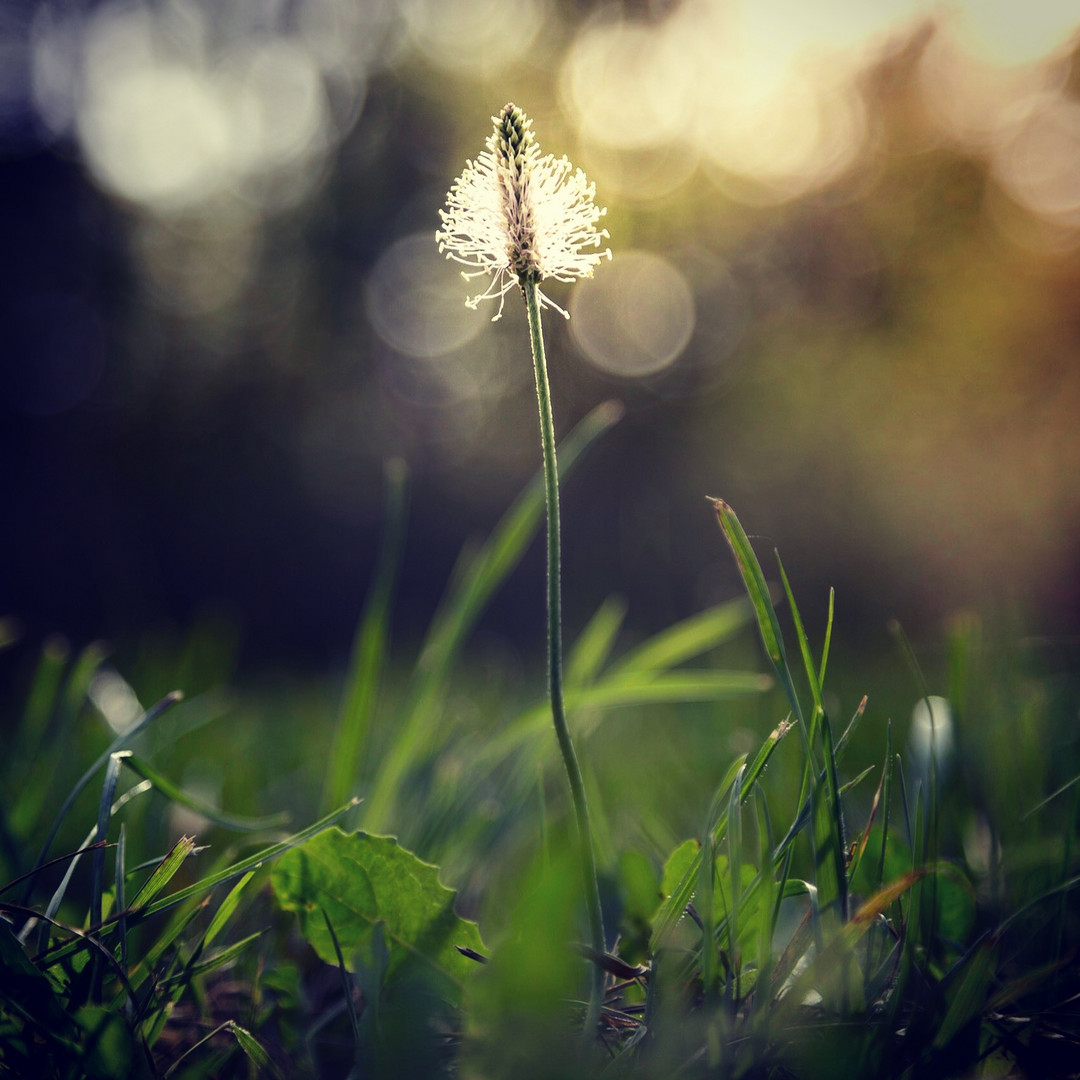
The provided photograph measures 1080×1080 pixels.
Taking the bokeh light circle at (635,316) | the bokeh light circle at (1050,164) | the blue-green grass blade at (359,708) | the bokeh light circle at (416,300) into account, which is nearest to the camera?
the blue-green grass blade at (359,708)

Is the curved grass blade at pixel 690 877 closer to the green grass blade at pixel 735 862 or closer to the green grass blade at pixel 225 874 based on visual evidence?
the green grass blade at pixel 735 862

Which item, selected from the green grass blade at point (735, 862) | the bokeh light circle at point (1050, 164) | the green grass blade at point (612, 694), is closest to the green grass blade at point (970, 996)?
the green grass blade at point (735, 862)

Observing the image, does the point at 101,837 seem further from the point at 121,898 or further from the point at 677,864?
the point at 677,864

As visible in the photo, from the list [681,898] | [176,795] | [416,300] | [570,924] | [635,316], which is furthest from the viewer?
[416,300]

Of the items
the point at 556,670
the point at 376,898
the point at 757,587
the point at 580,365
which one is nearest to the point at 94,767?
the point at 376,898

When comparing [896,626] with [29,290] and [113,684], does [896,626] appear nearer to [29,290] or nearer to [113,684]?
[113,684]

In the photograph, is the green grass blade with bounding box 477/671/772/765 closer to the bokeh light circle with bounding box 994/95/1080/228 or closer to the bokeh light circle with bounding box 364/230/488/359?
the bokeh light circle with bounding box 994/95/1080/228

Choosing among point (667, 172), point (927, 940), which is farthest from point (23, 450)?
point (927, 940)

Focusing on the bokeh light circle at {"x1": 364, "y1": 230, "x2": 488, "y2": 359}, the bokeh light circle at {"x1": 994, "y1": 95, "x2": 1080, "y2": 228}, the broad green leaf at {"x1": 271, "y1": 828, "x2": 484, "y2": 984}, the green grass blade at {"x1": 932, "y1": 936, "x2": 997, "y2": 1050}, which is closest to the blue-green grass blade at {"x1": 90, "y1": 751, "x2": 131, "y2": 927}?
the broad green leaf at {"x1": 271, "y1": 828, "x2": 484, "y2": 984}
